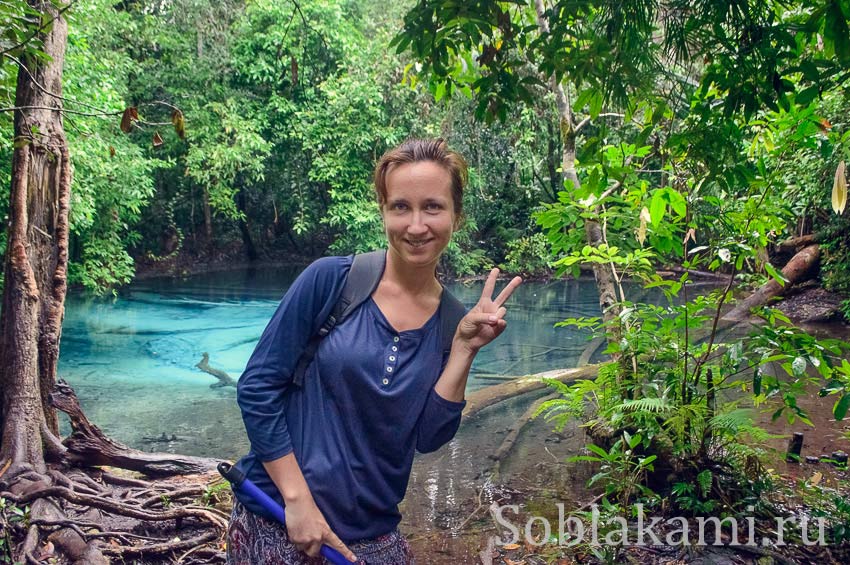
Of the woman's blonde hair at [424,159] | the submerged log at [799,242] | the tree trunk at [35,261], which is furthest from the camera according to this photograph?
the submerged log at [799,242]

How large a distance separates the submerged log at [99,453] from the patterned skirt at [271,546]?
2.48m

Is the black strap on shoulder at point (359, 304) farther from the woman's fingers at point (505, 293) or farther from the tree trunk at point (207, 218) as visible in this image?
the tree trunk at point (207, 218)

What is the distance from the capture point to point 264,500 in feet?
4.44

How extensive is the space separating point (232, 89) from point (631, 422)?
12.9 m

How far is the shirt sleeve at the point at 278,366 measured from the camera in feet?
4.35

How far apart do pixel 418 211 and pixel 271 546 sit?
714mm

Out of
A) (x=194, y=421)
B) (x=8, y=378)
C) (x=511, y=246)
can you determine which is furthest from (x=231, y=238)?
(x=8, y=378)

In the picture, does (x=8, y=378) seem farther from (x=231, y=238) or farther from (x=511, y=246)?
(x=231, y=238)

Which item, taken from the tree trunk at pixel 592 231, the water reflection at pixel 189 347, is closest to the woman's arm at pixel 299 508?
the tree trunk at pixel 592 231

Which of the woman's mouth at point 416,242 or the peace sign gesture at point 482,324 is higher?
the woman's mouth at point 416,242

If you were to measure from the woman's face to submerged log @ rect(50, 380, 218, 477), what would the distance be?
8.98 feet

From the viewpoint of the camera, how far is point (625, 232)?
3.71 metres

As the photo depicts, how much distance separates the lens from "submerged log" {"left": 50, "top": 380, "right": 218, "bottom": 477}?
139 inches

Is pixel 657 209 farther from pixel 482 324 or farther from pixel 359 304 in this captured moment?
pixel 359 304
